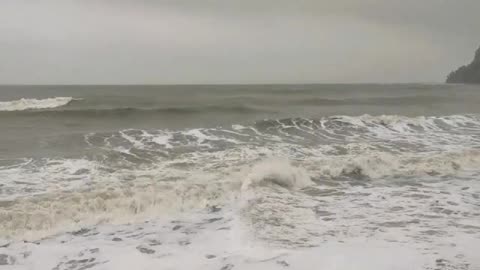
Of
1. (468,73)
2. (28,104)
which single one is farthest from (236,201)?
(468,73)

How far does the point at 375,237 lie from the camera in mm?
5457

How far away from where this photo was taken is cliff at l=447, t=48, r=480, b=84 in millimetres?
90250

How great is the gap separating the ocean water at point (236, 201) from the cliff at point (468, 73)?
86.2m

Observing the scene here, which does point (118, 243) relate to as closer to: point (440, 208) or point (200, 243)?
point (200, 243)

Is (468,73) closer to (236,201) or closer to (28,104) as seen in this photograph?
(28,104)

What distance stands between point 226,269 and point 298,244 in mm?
1021

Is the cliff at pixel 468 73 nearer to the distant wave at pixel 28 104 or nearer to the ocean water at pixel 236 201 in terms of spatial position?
the distant wave at pixel 28 104

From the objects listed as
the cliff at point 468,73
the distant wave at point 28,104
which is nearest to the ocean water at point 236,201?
the distant wave at point 28,104

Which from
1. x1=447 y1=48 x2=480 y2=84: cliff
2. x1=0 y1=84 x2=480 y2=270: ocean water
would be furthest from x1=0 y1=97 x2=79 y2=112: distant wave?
x1=447 y1=48 x2=480 y2=84: cliff

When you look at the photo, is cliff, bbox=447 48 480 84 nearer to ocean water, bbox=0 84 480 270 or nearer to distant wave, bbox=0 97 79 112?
distant wave, bbox=0 97 79 112

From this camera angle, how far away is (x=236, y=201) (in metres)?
7.26

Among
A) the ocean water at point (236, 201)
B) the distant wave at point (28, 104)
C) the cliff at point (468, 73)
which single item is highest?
the cliff at point (468, 73)

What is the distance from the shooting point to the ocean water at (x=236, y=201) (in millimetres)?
4926

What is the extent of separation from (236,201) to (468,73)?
9909 centimetres
